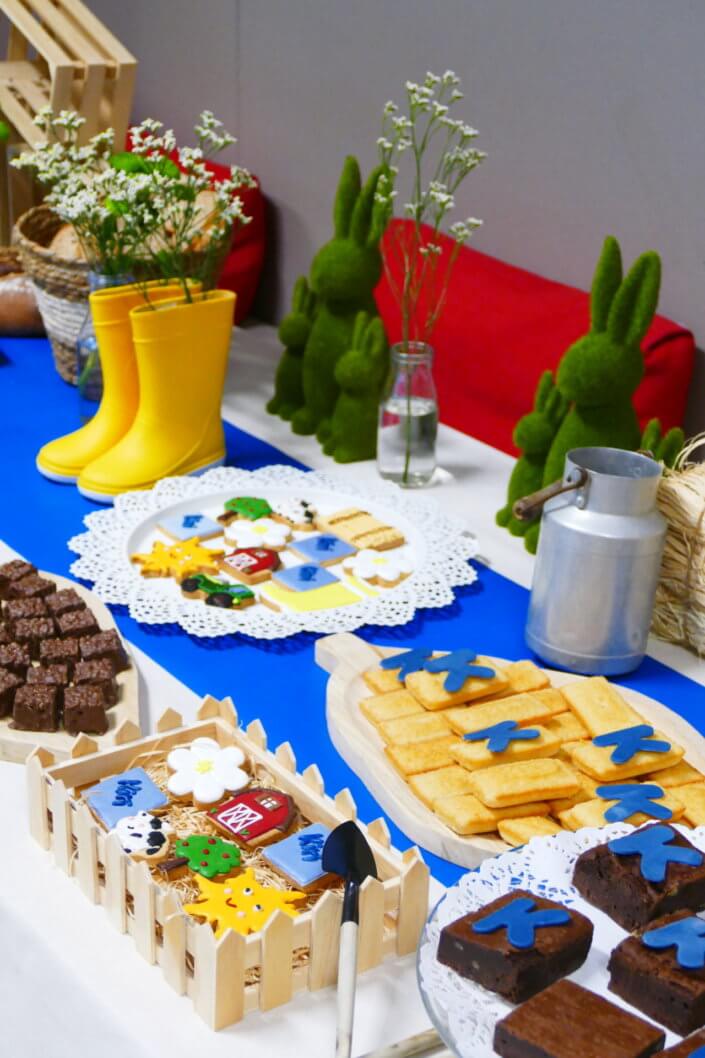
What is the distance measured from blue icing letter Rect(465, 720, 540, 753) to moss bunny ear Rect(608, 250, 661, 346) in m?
0.51

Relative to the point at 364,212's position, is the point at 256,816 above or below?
below

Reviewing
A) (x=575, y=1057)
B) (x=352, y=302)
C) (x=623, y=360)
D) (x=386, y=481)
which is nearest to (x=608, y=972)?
(x=575, y=1057)

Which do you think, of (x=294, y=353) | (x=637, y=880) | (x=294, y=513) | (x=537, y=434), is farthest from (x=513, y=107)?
(x=637, y=880)

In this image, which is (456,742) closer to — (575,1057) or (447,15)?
(575,1057)

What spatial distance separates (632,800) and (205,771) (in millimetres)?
353

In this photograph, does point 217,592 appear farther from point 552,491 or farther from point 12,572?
point 552,491

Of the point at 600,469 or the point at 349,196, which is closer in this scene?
the point at 600,469

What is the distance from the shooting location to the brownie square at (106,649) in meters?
1.22

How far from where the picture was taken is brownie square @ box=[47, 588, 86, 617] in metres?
1.30

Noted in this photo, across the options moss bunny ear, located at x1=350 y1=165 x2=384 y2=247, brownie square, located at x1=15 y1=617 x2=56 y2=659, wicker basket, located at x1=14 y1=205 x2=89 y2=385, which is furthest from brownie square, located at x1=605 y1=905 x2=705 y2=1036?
wicker basket, located at x1=14 y1=205 x2=89 y2=385

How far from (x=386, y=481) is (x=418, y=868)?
2.85 feet

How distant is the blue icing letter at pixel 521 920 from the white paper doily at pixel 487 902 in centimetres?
3

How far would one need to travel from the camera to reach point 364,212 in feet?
5.70

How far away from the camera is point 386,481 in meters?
1.73
